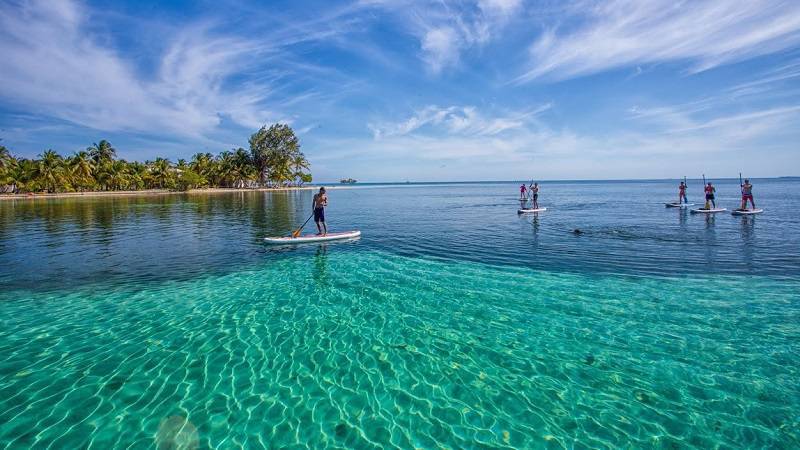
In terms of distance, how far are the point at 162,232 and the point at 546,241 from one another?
79.5ft

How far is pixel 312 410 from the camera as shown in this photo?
5.70m

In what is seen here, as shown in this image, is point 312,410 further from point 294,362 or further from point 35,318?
point 35,318

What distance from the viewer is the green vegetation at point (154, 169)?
244ft

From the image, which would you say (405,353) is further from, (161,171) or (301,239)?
(161,171)

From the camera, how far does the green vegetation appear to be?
2928 inches

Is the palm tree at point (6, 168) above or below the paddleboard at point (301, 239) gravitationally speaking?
above

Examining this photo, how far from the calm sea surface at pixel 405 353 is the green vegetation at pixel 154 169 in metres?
82.8

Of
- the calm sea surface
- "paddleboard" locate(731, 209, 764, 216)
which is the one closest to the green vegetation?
the calm sea surface

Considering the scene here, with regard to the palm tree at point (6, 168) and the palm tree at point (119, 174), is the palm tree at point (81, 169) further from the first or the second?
the palm tree at point (6, 168)

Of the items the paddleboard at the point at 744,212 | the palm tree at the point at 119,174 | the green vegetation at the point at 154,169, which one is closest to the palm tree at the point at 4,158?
the green vegetation at the point at 154,169

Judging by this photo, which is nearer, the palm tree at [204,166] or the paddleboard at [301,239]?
the paddleboard at [301,239]

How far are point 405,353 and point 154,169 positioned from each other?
113730 millimetres

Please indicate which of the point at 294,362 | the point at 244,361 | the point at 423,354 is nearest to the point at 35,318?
the point at 244,361

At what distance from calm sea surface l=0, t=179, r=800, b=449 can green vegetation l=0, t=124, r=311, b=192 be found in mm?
82842
